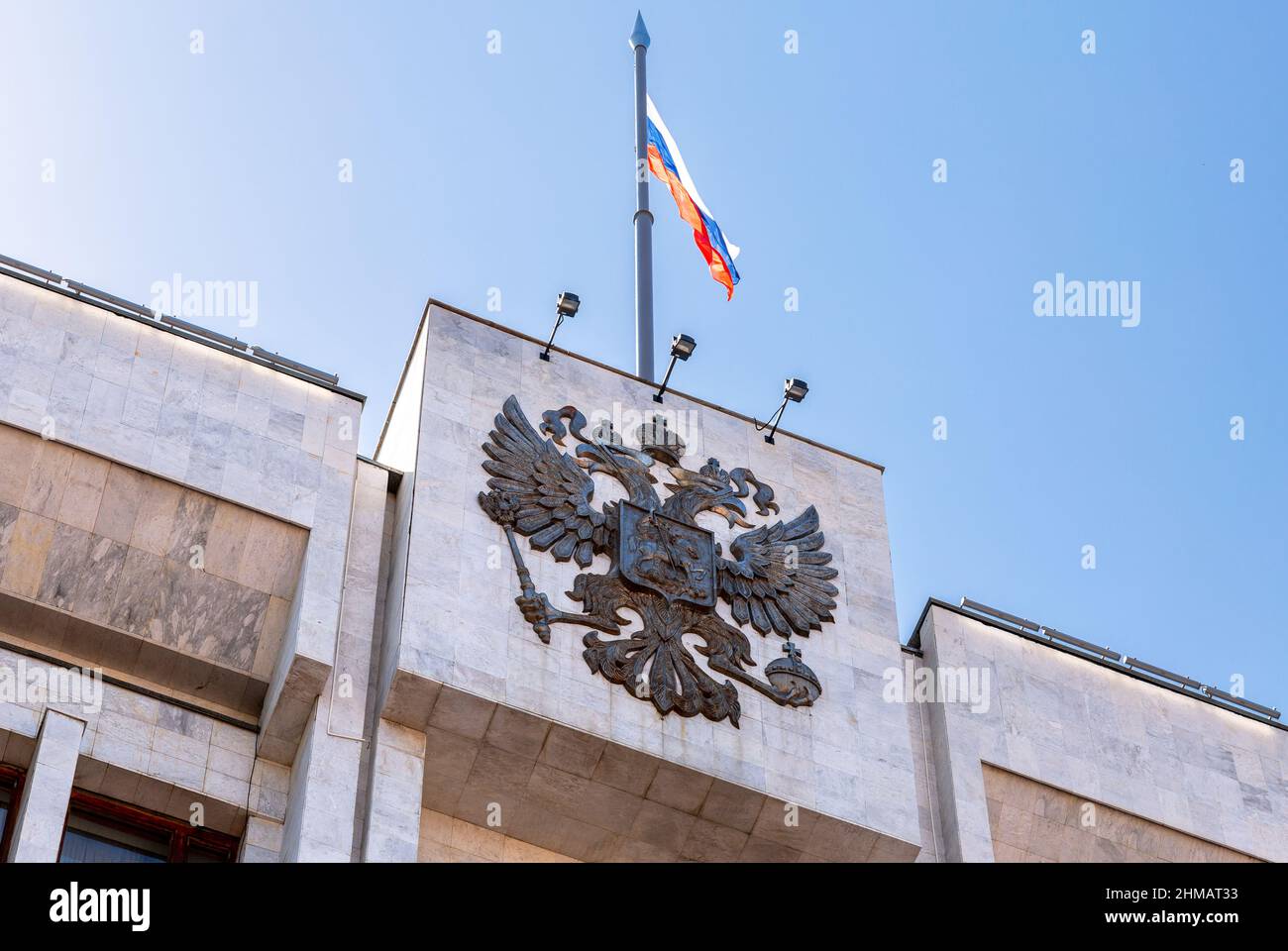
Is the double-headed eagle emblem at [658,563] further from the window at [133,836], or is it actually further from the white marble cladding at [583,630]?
the window at [133,836]

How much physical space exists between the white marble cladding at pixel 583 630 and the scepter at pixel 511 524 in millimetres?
104

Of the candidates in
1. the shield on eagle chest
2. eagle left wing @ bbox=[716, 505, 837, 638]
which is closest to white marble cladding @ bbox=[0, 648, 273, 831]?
the shield on eagle chest

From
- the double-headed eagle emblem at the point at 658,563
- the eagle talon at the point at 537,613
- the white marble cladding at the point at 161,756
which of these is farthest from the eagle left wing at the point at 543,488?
the white marble cladding at the point at 161,756

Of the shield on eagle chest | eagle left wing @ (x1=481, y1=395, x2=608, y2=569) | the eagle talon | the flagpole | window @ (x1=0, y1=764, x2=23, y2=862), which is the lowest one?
window @ (x1=0, y1=764, x2=23, y2=862)

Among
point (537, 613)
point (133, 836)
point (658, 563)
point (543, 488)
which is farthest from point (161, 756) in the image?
point (658, 563)

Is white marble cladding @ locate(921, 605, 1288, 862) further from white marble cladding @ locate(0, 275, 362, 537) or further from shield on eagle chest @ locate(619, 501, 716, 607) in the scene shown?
white marble cladding @ locate(0, 275, 362, 537)

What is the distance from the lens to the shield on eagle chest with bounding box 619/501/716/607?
23.4 meters

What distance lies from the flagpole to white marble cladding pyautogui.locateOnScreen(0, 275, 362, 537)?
5272 mm

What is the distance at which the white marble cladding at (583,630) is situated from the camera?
22047 millimetres

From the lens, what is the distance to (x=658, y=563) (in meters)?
23.6

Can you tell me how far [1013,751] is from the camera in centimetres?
2498

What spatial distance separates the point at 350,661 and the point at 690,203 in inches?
422
